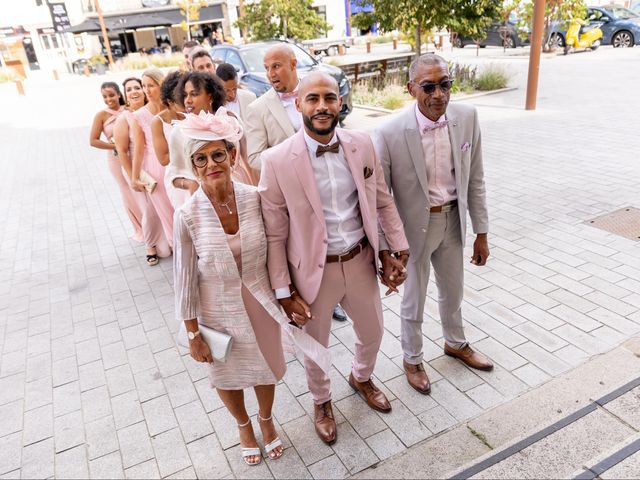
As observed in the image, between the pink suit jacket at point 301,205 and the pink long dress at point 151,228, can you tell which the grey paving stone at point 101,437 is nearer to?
the pink suit jacket at point 301,205

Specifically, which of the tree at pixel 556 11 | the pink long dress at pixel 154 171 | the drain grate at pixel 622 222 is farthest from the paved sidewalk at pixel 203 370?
the tree at pixel 556 11

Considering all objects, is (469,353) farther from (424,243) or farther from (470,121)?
(470,121)

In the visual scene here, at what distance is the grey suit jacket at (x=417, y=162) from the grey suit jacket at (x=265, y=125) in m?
1.01

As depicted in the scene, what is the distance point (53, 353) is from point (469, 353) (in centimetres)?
354

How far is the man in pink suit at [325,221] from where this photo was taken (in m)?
2.52

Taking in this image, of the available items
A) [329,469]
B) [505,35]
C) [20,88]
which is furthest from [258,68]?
[20,88]

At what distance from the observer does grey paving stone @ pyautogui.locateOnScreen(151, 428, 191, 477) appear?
297cm

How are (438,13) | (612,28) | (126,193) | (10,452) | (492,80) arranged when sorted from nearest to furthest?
(10,452), (126,193), (438,13), (492,80), (612,28)

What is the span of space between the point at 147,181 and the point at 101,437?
2847mm

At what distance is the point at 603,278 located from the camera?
4.54m

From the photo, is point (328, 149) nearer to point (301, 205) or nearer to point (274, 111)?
point (301, 205)

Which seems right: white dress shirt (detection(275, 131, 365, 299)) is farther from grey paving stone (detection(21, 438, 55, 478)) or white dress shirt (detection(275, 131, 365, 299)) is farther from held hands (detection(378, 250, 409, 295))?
grey paving stone (detection(21, 438, 55, 478))

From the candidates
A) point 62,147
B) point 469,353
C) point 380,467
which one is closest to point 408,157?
point 469,353

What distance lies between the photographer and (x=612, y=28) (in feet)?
68.4
